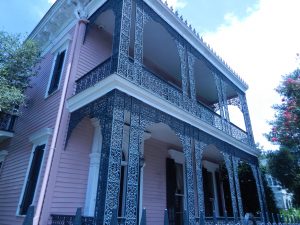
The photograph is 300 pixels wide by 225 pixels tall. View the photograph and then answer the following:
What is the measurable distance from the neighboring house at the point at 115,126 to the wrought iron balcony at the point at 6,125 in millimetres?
40

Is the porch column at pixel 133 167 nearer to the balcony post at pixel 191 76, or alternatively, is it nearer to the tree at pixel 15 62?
the balcony post at pixel 191 76

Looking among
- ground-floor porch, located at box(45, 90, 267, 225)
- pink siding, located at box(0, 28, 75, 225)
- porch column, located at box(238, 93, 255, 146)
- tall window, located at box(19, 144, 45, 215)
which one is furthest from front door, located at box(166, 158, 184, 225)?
pink siding, located at box(0, 28, 75, 225)

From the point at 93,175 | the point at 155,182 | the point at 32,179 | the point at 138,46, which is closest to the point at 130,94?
the point at 138,46

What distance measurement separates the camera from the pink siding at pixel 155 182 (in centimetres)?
834

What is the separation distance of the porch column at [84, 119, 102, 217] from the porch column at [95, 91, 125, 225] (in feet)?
5.71

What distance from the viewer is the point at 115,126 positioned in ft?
16.6

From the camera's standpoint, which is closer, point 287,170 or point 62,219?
point 62,219

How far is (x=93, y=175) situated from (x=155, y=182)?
3.04 m

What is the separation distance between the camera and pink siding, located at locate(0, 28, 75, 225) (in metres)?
7.29

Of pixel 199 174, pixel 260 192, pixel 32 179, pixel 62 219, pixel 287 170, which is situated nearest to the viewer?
pixel 62 219

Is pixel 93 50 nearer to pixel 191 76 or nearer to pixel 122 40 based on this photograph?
pixel 122 40

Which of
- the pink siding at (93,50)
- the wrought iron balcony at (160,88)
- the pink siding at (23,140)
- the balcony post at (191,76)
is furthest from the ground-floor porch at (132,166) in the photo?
the pink siding at (93,50)

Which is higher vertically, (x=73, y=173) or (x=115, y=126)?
(x=115, y=126)

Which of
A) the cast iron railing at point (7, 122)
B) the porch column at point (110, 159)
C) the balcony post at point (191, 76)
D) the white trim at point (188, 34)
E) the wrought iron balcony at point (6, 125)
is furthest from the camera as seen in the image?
the cast iron railing at point (7, 122)
